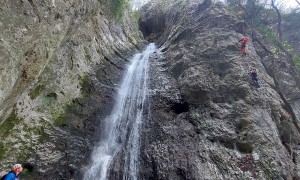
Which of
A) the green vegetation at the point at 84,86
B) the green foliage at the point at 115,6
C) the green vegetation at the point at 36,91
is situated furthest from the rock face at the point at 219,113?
the green foliage at the point at 115,6

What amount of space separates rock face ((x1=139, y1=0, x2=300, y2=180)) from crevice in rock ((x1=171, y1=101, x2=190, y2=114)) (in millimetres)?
50

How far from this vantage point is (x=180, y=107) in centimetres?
1217

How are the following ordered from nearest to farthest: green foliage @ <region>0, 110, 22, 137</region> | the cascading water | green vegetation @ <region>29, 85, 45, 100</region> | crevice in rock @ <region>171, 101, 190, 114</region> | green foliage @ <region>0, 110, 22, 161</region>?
green foliage @ <region>0, 110, 22, 161</region> < green foliage @ <region>0, 110, 22, 137</region> < the cascading water < green vegetation @ <region>29, 85, 45, 100</region> < crevice in rock @ <region>171, 101, 190, 114</region>

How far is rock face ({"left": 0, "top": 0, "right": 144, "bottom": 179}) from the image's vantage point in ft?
22.2

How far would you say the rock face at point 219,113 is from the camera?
915 cm

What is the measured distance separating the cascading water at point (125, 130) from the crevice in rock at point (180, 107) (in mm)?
1421

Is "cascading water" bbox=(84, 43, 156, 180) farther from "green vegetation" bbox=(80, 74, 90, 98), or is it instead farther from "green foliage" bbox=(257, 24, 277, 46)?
"green foliage" bbox=(257, 24, 277, 46)

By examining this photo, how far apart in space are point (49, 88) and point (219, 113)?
24.6 ft

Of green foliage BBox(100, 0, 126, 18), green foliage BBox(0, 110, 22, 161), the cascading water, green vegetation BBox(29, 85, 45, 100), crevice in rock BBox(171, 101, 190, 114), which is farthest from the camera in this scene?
green foliage BBox(100, 0, 126, 18)

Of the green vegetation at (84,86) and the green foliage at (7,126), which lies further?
the green vegetation at (84,86)

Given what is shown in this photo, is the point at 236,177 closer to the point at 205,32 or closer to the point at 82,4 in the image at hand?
the point at 82,4

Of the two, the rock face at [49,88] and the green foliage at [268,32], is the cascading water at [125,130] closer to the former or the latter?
the rock face at [49,88]

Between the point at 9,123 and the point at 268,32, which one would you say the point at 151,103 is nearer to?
the point at 9,123

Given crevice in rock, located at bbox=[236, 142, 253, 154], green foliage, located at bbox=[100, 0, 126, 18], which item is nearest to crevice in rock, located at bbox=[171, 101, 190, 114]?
crevice in rock, located at bbox=[236, 142, 253, 154]
